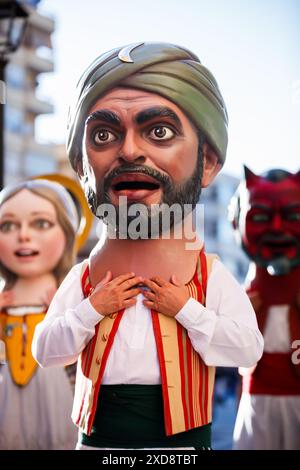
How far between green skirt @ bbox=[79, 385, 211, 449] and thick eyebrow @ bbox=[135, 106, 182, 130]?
0.68 meters

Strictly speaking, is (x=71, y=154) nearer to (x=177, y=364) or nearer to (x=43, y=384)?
(x=177, y=364)

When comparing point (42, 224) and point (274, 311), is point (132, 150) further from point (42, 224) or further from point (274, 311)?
point (274, 311)

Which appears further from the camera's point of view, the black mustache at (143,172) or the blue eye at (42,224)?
the blue eye at (42,224)

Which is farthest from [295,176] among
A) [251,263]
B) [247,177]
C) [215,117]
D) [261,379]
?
[215,117]

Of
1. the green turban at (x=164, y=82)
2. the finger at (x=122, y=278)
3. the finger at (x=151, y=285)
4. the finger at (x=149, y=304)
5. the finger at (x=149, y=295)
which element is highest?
the green turban at (x=164, y=82)

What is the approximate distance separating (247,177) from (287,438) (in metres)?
1.00

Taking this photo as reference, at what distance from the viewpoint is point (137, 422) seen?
6.08 ft

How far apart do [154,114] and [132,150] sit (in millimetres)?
107

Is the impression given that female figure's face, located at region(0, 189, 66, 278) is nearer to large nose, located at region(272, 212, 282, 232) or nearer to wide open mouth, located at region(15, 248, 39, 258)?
wide open mouth, located at region(15, 248, 39, 258)

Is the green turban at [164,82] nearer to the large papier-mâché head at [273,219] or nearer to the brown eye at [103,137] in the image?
the brown eye at [103,137]

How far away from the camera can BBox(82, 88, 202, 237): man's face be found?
6.13 feet

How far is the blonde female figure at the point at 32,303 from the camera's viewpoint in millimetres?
2785

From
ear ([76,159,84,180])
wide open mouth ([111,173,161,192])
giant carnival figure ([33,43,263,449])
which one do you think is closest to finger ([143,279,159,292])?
giant carnival figure ([33,43,263,449])

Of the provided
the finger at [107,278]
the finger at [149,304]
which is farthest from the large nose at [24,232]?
the finger at [149,304]
